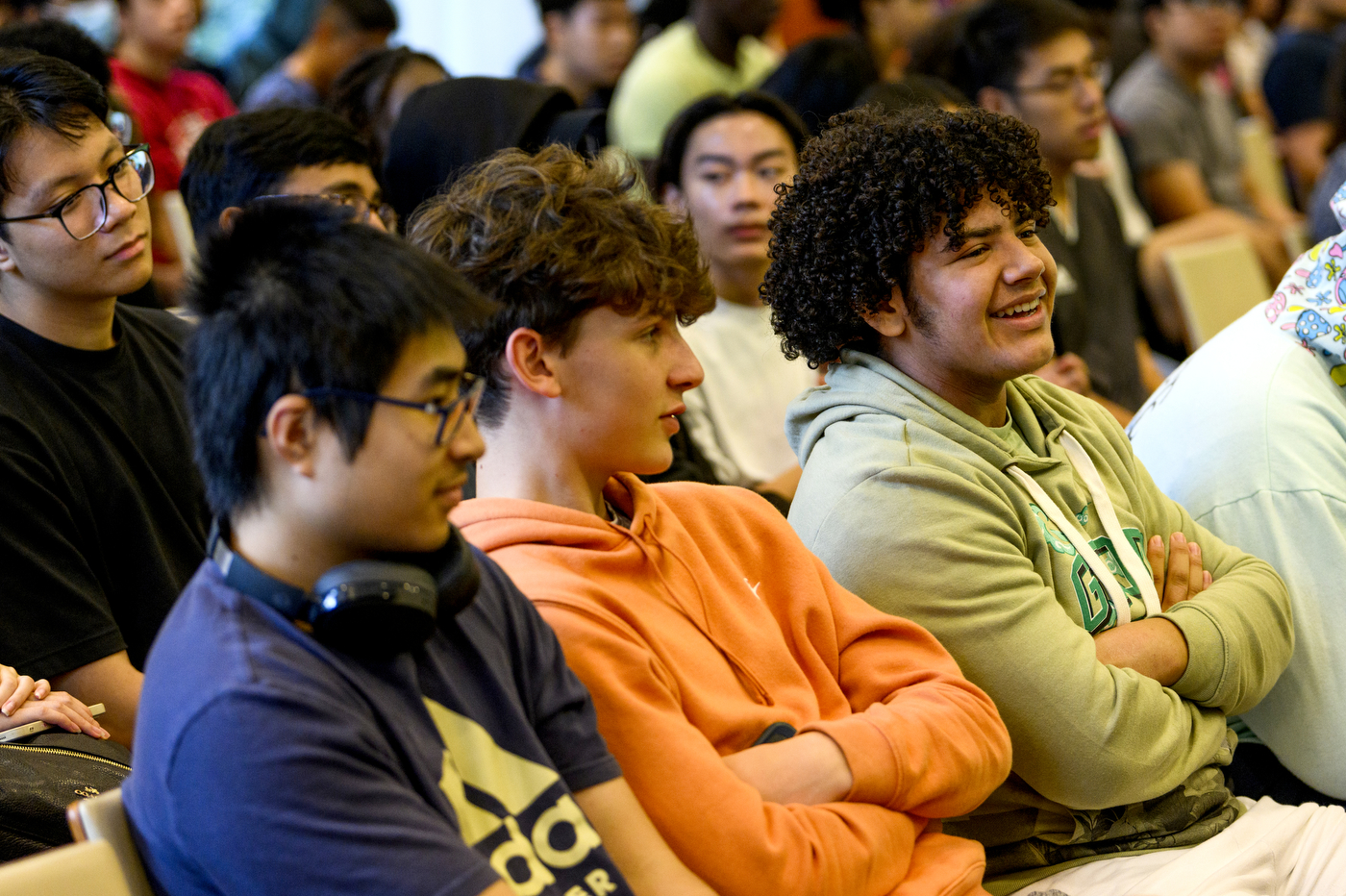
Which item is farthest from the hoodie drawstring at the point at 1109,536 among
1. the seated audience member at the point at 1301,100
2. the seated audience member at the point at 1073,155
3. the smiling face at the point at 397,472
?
the seated audience member at the point at 1301,100

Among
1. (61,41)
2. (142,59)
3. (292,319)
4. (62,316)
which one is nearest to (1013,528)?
(292,319)

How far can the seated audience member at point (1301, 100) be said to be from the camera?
5355mm

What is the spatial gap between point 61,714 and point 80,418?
1.55ft

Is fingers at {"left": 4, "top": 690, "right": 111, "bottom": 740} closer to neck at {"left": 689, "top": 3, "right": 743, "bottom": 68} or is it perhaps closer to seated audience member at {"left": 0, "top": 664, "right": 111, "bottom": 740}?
seated audience member at {"left": 0, "top": 664, "right": 111, "bottom": 740}

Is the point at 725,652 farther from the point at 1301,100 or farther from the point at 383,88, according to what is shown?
the point at 1301,100

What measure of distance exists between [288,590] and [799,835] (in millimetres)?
528

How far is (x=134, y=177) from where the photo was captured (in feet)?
6.23

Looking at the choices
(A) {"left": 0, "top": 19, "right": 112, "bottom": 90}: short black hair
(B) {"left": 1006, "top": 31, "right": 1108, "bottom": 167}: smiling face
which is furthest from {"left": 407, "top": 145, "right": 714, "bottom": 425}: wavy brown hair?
(B) {"left": 1006, "top": 31, "right": 1108, "bottom": 167}: smiling face

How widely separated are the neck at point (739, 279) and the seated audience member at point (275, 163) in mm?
787

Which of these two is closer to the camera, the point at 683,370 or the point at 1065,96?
the point at 683,370

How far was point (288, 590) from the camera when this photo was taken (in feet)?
3.23

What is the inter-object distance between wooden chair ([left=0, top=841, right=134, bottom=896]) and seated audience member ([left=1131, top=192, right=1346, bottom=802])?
1458 mm

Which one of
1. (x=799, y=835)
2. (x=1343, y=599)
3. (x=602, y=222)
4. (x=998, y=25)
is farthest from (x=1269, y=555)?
(x=998, y=25)

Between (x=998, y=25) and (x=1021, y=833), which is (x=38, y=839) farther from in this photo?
(x=998, y=25)
